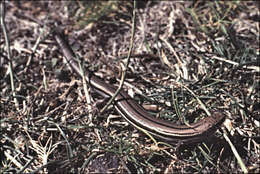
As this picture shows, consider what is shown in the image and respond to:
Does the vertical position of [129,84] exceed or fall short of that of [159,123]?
it exceeds it

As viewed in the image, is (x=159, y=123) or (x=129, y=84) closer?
(x=159, y=123)

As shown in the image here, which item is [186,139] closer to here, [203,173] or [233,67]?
[203,173]

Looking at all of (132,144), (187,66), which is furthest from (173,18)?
(132,144)
